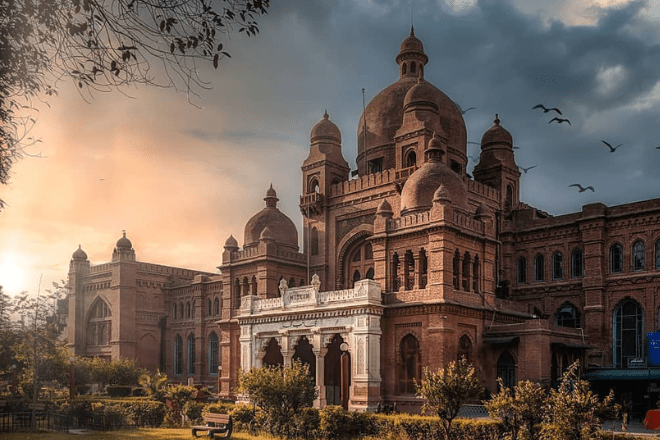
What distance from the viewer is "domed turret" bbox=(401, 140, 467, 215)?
33594mm

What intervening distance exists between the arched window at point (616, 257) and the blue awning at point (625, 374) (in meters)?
5.25

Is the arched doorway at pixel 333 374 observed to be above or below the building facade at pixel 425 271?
below

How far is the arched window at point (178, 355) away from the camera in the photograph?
173 ft

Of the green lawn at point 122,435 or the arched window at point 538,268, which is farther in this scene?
the arched window at point 538,268

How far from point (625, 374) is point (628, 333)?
361 centimetres

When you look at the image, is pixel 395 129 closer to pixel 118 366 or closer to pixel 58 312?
pixel 118 366

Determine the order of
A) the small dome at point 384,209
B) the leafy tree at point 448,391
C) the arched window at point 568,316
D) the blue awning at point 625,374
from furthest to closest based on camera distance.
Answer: the arched window at point 568,316, the small dome at point 384,209, the blue awning at point 625,374, the leafy tree at point 448,391

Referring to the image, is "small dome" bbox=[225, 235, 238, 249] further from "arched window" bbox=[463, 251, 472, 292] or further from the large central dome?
"arched window" bbox=[463, 251, 472, 292]

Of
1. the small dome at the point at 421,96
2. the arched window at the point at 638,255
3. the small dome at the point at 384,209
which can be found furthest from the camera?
the small dome at the point at 421,96

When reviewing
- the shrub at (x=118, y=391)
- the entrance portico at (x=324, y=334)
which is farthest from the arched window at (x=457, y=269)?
the shrub at (x=118, y=391)

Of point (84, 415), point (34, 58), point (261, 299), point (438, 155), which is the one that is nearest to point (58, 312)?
point (261, 299)

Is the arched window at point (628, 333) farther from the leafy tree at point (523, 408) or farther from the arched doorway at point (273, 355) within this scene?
the arched doorway at point (273, 355)

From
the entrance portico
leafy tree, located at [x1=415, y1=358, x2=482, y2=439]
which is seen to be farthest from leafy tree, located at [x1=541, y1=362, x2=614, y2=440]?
the entrance portico

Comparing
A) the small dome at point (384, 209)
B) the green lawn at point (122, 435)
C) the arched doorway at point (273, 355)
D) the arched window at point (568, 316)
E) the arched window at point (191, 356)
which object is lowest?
the green lawn at point (122, 435)
